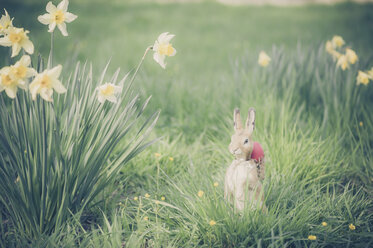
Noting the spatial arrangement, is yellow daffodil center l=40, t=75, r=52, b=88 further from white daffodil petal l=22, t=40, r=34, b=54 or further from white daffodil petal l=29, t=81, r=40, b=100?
white daffodil petal l=22, t=40, r=34, b=54

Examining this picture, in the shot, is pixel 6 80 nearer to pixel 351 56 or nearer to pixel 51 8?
pixel 51 8

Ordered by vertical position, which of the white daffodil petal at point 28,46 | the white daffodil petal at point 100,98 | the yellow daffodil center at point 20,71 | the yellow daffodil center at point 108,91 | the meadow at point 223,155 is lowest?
the meadow at point 223,155

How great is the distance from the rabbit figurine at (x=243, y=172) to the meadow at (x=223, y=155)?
7cm

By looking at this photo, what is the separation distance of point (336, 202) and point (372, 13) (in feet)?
22.9

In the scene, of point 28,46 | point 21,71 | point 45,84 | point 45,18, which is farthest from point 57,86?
point 45,18

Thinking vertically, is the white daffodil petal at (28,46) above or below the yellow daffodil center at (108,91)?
above

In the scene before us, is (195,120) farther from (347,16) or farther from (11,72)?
(347,16)

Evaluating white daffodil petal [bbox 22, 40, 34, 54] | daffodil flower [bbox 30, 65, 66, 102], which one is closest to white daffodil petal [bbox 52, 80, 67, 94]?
daffodil flower [bbox 30, 65, 66, 102]

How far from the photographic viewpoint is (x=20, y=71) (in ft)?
4.51

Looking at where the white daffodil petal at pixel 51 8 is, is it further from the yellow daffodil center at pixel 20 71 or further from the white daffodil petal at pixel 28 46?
the yellow daffodil center at pixel 20 71

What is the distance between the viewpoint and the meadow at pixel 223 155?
161cm

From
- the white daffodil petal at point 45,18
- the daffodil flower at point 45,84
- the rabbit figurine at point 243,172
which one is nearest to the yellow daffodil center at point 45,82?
the daffodil flower at point 45,84

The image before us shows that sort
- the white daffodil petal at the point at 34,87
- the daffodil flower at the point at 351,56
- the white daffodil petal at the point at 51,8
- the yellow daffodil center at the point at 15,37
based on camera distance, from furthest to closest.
A: the daffodil flower at the point at 351,56 < the white daffodil petal at the point at 51,8 < the yellow daffodil center at the point at 15,37 < the white daffodil petal at the point at 34,87

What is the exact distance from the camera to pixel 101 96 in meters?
1.51
